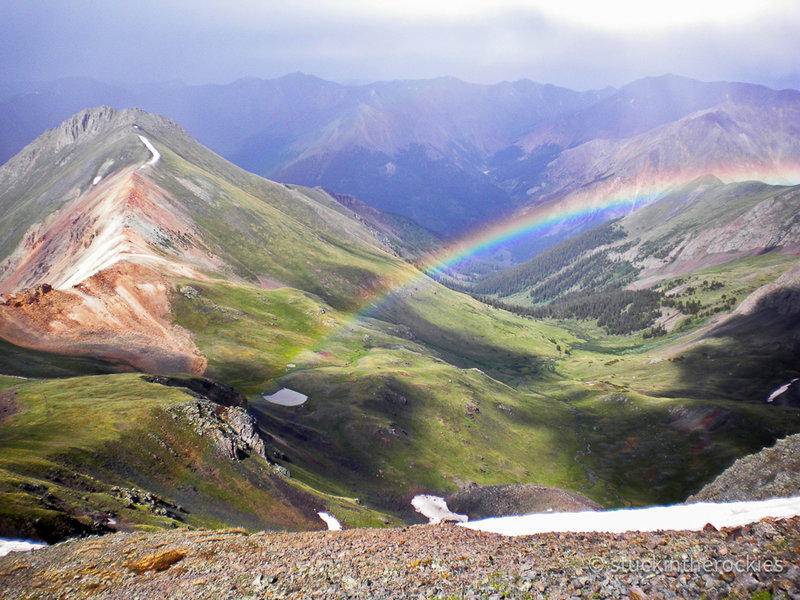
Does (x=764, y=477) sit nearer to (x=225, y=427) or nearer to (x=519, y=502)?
(x=519, y=502)

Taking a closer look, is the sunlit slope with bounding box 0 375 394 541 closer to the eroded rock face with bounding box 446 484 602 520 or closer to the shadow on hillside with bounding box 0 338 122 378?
the shadow on hillside with bounding box 0 338 122 378

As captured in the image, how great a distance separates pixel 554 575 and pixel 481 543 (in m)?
6.14

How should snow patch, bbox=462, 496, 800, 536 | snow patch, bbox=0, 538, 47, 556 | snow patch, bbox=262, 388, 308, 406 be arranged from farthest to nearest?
snow patch, bbox=262, 388, 308, 406
snow patch, bbox=0, 538, 47, 556
snow patch, bbox=462, 496, 800, 536

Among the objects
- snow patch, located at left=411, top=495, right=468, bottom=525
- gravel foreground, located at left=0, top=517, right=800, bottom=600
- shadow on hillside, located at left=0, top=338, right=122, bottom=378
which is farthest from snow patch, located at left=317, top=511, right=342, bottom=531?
shadow on hillside, located at left=0, top=338, right=122, bottom=378

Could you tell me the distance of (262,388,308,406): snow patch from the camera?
109 m

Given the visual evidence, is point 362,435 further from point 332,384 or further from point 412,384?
point 412,384

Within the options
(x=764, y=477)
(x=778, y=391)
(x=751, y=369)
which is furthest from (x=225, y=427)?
(x=751, y=369)

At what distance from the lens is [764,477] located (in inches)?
1489

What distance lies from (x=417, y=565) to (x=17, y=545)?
2573 cm

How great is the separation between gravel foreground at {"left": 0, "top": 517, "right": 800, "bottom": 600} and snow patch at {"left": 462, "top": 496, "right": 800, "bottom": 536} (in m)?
1.93

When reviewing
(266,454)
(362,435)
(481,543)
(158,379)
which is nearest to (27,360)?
(158,379)

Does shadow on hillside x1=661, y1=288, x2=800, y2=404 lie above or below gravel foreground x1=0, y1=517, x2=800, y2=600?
below

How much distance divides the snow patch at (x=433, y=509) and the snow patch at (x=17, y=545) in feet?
190

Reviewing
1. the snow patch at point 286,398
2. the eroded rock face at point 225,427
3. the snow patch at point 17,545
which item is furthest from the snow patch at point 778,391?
the snow patch at point 17,545
